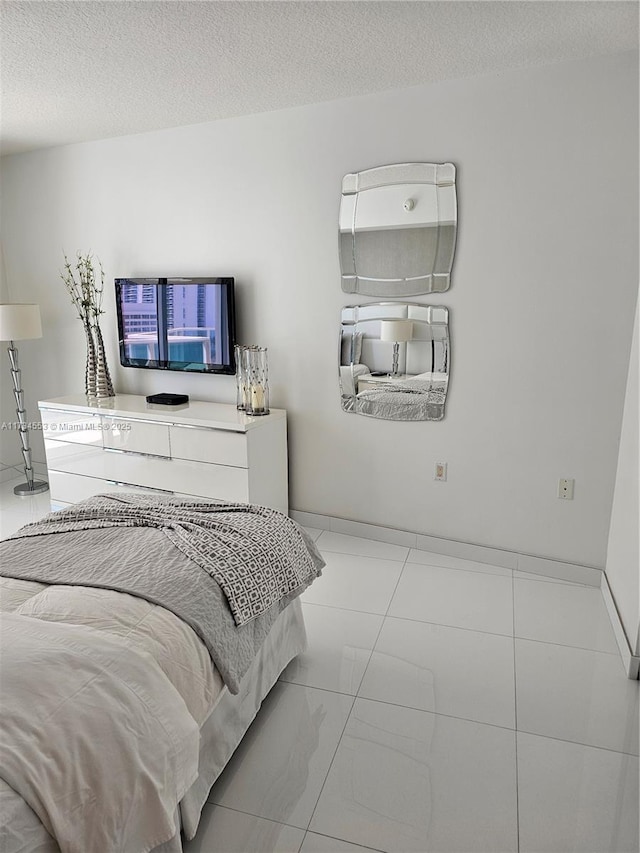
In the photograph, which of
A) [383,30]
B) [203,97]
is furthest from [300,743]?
[203,97]

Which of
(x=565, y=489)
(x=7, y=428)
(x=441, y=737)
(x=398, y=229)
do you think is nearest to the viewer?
(x=441, y=737)

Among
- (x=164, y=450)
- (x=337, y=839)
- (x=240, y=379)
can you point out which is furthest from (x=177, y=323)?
(x=337, y=839)

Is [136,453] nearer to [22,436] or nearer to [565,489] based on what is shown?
[22,436]

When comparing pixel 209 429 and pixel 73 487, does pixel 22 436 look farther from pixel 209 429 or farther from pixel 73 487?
pixel 209 429

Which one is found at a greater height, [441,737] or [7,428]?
[7,428]

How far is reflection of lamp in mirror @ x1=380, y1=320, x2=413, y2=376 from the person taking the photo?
3.31 metres

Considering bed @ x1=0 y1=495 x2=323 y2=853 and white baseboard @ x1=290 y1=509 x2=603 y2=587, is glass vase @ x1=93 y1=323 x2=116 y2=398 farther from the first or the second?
bed @ x1=0 y1=495 x2=323 y2=853

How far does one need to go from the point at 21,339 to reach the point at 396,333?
109 inches

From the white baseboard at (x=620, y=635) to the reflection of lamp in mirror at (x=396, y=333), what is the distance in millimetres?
1571

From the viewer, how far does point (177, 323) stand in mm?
3959

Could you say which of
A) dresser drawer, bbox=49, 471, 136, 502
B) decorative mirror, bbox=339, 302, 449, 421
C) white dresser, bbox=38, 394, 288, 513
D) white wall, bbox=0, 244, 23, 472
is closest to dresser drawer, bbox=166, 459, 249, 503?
white dresser, bbox=38, 394, 288, 513

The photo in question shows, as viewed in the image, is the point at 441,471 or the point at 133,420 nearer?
the point at 441,471

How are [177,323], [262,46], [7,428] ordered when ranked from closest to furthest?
1. [262,46]
2. [177,323]
3. [7,428]

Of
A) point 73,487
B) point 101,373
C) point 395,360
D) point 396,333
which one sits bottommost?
point 73,487
